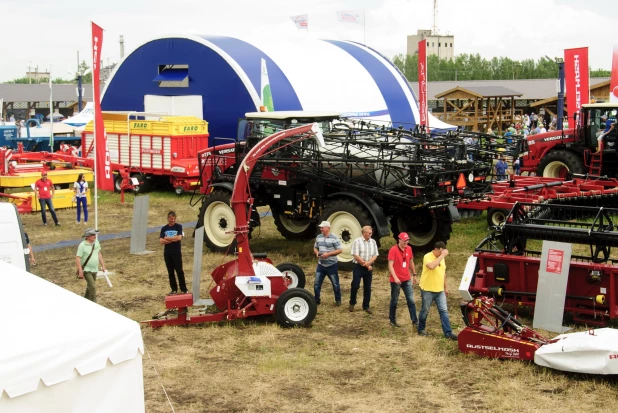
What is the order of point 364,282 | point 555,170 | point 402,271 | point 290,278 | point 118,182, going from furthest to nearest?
point 118,182 < point 555,170 < point 290,278 < point 364,282 < point 402,271

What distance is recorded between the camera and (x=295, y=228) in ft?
58.0

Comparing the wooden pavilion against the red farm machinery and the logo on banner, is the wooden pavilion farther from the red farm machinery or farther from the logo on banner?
the red farm machinery

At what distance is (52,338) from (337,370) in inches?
185

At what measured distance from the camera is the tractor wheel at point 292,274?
12.7 metres

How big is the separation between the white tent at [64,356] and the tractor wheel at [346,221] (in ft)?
26.9

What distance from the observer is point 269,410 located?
873 centimetres

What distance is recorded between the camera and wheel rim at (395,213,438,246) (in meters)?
15.9

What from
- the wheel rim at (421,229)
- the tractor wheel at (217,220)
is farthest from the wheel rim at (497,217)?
the tractor wheel at (217,220)

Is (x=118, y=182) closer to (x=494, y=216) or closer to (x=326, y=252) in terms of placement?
(x=494, y=216)

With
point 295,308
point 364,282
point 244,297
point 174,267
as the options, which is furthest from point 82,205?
point 295,308

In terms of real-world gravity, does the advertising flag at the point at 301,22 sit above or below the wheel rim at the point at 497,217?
above

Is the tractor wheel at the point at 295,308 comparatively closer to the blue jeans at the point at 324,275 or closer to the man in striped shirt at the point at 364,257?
the man in striped shirt at the point at 364,257

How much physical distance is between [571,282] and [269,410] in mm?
4814

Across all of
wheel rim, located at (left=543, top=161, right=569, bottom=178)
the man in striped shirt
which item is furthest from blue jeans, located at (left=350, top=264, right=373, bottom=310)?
wheel rim, located at (left=543, top=161, right=569, bottom=178)
